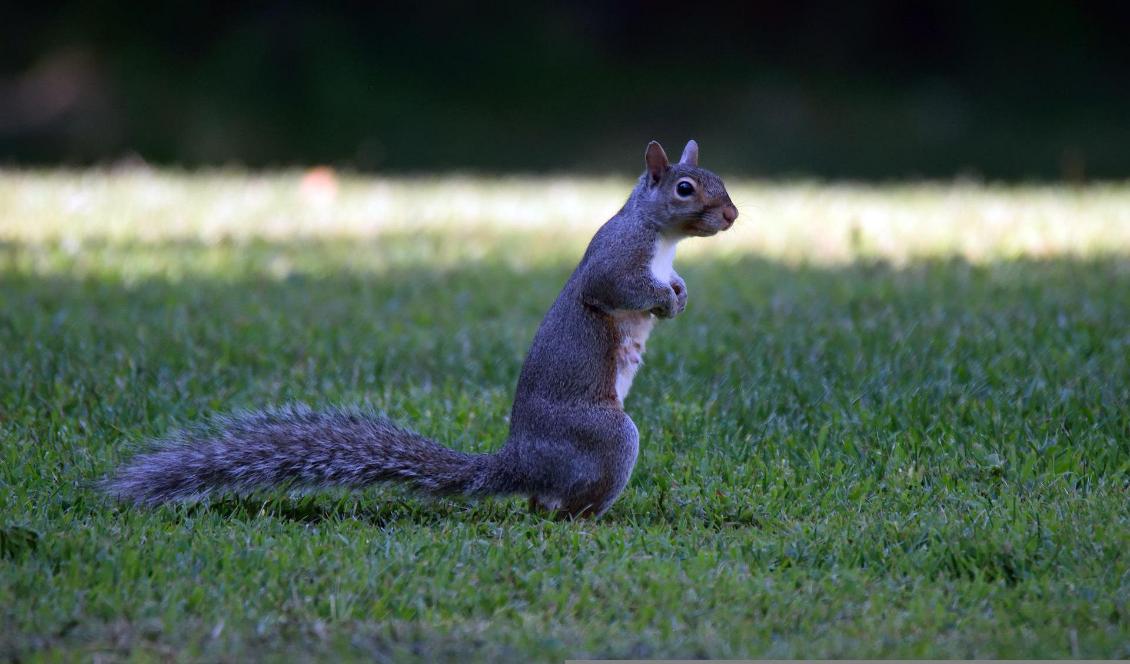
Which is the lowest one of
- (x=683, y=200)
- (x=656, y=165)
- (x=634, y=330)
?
(x=634, y=330)

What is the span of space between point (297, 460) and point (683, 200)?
4.35ft

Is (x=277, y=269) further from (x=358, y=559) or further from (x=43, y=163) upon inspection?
(x=43, y=163)

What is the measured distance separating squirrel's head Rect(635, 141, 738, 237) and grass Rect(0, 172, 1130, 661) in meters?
0.79

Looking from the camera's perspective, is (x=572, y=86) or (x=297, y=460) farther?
(x=572, y=86)

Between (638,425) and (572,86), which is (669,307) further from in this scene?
(572,86)

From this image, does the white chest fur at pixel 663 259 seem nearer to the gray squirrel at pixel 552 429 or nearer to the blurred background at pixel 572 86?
the gray squirrel at pixel 552 429

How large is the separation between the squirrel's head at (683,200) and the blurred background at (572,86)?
10.4m

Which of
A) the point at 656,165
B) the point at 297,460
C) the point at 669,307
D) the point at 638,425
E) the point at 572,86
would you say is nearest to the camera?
the point at 297,460

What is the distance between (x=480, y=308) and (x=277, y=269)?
1.42 metres

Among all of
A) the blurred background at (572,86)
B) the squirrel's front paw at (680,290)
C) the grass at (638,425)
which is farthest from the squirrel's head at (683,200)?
the blurred background at (572,86)

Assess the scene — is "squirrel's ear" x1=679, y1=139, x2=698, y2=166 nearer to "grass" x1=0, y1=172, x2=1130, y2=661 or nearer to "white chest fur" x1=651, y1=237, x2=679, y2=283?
"white chest fur" x1=651, y1=237, x2=679, y2=283

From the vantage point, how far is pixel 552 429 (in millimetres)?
3812

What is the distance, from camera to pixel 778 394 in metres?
4.96

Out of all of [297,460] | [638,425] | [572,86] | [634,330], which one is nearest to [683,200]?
[634,330]
